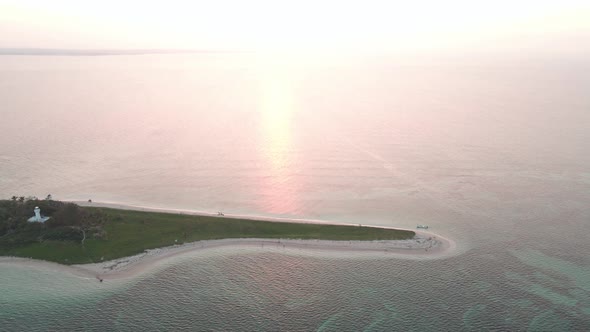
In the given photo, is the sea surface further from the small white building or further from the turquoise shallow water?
the small white building

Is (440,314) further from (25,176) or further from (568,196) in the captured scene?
(25,176)

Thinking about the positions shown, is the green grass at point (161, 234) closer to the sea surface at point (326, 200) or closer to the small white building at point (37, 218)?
the sea surface at point (326, 200)

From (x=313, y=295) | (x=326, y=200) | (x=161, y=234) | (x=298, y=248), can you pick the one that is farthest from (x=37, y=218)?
(x=326, y=200)

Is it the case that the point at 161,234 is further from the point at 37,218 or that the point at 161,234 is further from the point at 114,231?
the point at 37,218

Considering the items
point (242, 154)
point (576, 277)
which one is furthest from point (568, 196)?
point (242, 154)

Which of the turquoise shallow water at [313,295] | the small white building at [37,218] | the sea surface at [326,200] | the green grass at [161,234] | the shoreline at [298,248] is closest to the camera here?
the turquoise shallow water at [313,295]

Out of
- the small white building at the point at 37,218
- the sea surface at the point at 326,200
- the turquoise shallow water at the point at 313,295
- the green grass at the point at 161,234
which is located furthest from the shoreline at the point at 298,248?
the small white building at the point at 37,218

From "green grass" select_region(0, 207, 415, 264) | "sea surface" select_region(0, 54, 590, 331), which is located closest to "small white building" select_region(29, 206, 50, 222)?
"green grass" select_region(0, 207, 415, 264)
